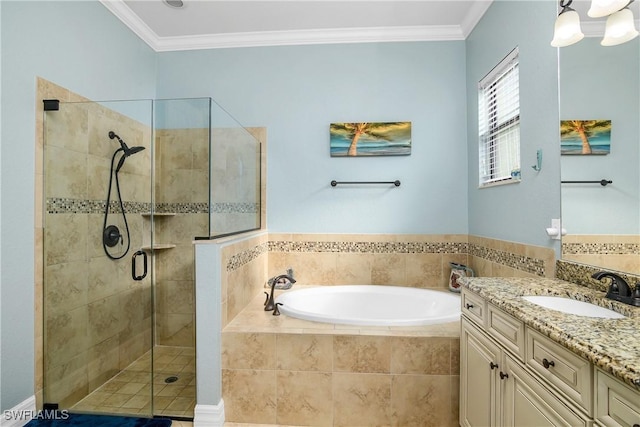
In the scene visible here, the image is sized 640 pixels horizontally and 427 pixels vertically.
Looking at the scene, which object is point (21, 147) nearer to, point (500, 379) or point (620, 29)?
point (500, 379)

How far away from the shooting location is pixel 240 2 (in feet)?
8.05

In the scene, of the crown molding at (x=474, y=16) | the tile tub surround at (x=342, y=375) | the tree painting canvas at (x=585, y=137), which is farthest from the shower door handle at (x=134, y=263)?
the crown molding at (x=474, y=16)

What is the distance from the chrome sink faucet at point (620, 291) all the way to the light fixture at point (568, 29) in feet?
3.48

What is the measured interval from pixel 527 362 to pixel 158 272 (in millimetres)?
2164

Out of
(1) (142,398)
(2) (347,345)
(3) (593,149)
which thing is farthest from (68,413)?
(3) (593,149)

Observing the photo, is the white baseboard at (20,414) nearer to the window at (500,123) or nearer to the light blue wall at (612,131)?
the light blue wall at (612,131)

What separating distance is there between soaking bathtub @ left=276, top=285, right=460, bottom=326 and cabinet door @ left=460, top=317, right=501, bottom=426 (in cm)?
90

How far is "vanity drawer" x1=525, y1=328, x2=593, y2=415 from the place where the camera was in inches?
31.9

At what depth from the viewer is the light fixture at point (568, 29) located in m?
1.39

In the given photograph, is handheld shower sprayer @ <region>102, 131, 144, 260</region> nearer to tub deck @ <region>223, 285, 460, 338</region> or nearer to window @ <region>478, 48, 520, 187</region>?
tub deck @ <region>223, 285, 460, 338</region>

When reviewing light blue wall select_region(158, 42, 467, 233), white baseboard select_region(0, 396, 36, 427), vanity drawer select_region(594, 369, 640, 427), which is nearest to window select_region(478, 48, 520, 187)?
light blue wall select_region(158, 42, 467, 233)

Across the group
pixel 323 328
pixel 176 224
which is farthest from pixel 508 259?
pixel 176 224

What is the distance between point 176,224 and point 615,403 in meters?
2.35

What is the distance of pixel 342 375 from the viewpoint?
1.79 metres
